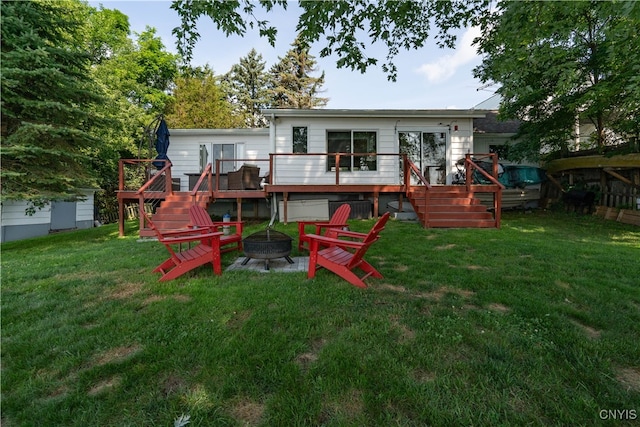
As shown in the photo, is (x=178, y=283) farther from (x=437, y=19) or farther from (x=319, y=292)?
(x=437, y=19)

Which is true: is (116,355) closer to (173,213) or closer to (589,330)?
(589,330)

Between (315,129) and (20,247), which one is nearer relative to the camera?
(20,247)

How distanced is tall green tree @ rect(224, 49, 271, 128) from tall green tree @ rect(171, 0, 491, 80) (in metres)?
25.7

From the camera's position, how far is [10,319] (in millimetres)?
2881

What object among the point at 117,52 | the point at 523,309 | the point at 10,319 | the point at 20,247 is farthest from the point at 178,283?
the point at 117,52

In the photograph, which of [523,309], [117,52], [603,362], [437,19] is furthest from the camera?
[117,52]

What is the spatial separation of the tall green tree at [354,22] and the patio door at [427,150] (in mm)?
5678

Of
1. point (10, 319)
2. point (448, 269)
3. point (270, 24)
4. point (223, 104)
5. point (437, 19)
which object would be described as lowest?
point (10, 319)

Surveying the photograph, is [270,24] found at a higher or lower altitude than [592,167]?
higher

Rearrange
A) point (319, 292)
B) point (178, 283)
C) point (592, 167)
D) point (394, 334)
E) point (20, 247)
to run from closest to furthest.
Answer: point (394, 334), point (319, 292), point (178, 283), point (20, 247), point (592, 167)

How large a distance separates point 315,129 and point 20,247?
30.2ft

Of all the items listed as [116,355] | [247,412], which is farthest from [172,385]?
[116,355]

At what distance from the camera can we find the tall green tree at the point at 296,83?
27.1 m

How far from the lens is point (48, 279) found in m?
4.15
